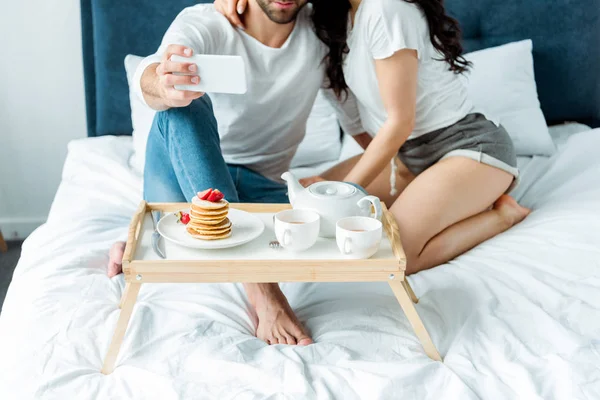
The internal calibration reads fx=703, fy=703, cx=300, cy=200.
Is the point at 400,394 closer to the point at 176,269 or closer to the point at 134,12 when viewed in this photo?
the point at 176,269

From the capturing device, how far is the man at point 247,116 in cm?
144

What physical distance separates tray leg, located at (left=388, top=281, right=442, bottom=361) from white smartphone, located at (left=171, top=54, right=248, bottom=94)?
1.49 ft

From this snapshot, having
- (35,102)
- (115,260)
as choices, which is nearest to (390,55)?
(115,260)

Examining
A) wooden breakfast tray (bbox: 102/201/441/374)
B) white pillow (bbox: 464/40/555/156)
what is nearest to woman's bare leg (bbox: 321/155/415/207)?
white pillow (bbox: 464/40/555/156)

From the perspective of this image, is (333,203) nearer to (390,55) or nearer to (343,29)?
(390,55)

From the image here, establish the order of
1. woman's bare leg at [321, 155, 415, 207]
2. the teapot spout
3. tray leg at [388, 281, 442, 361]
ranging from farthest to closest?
woman's bare leg at [321, 155, 415, 207], the teapot spout, tray leg at [388, 281, 442, 361]

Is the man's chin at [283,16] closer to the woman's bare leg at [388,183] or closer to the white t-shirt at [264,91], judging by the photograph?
the white t-shirt at [264,91]

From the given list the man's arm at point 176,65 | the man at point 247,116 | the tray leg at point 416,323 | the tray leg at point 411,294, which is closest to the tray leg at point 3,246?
the man at point 247,116

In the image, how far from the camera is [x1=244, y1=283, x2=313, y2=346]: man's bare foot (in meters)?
1.33

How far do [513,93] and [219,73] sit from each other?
4.56ft

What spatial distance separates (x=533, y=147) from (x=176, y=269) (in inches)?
57.5

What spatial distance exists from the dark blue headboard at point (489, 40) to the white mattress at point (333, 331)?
0.79 m

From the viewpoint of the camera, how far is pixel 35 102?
8.44ft

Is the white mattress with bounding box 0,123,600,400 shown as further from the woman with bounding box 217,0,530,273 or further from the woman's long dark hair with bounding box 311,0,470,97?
the woman's long dark hair with bounding box 311,0,470,97
